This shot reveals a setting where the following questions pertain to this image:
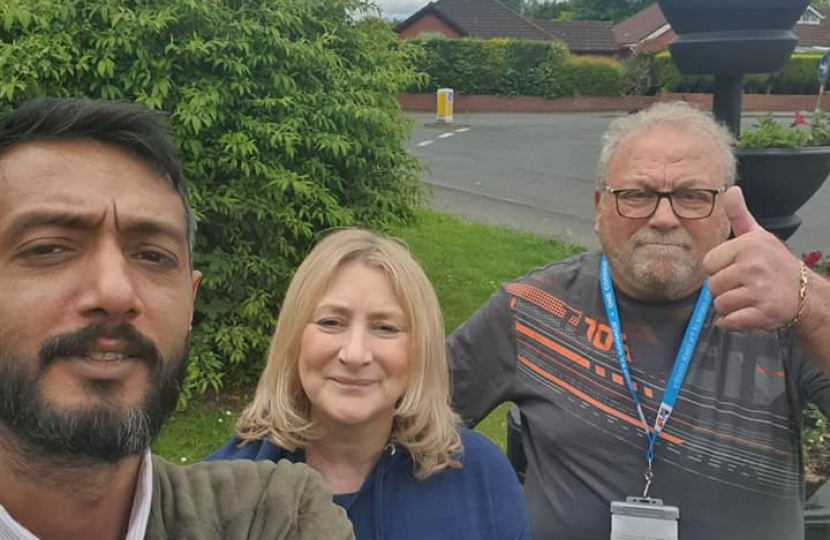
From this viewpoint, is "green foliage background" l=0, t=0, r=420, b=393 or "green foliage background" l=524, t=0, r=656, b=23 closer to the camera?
"green foliage background" l=0, t=0, r=420, b=393

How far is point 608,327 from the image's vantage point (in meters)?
2.60

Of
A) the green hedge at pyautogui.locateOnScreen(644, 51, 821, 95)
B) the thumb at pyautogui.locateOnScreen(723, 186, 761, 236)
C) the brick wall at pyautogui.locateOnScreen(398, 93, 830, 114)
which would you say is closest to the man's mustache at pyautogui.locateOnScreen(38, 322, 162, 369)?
the thumb at pyautogui.locateOnScreen(723, 186, 761, 236)

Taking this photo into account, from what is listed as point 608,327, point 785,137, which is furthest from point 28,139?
point 785,137

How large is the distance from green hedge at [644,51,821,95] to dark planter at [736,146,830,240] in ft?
106

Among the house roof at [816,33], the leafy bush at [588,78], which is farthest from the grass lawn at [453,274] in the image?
the house roof at [816,33]

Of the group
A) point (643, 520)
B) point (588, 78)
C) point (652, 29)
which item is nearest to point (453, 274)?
→ point (643, 520)

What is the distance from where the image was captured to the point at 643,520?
91.9 inches

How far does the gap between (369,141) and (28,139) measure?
4.04m

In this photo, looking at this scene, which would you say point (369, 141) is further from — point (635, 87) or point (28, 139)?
point (635, 87)

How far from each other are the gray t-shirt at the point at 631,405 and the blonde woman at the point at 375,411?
44cm

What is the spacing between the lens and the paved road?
1083cm

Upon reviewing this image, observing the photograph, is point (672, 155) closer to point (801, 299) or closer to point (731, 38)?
point (801, 299)

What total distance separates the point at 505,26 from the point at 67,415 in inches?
1897

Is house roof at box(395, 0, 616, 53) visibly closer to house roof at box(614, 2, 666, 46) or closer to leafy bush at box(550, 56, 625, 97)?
house roof at box(614, 2, 666, 46)
